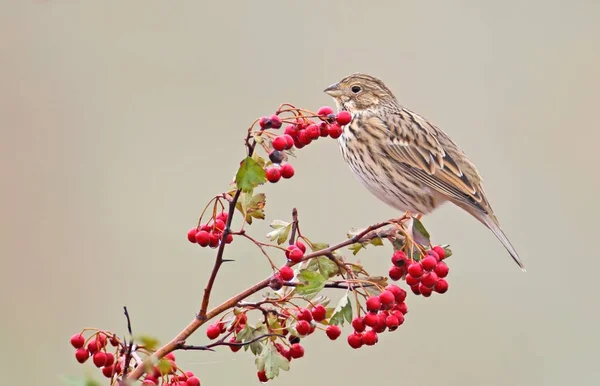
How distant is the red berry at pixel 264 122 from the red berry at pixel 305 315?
0.43 m

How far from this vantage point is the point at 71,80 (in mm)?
9492

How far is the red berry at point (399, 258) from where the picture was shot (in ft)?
8.87

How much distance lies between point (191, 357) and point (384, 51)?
500 cm

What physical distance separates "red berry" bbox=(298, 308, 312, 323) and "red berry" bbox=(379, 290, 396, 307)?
8.8 inches

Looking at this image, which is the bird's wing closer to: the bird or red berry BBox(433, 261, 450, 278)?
the bird

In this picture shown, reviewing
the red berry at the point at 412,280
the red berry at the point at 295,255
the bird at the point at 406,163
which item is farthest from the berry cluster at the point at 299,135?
the bird at the point at 406,163

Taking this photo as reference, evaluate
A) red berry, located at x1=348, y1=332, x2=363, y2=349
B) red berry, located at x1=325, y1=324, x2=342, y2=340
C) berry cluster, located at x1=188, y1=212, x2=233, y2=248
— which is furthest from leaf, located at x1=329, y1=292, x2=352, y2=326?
berry cluster, located at x1=188, y1=212, x2=233, y2=248

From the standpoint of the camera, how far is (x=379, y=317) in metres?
2.59

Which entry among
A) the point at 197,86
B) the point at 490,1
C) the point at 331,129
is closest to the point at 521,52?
the point at 490,1

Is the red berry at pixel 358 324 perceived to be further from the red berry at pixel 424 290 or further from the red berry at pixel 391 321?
the red berry at pixel 424 290

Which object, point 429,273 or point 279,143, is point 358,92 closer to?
point 429,273

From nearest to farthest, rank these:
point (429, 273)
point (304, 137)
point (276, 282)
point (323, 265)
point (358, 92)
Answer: point (276, 282)
point (323, 265)
point (304, 137)
point (429, 273)
point (358, 92)

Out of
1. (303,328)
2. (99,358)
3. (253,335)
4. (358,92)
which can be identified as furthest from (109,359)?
(358,92)

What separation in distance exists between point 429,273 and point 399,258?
0.09m
